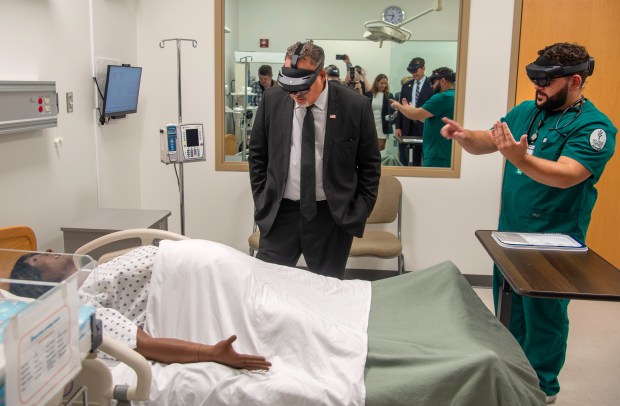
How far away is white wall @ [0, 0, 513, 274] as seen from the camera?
12.0ft

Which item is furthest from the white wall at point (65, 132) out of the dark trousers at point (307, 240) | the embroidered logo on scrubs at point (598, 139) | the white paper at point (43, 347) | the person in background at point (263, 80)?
the embroidered logo on scrubs at point (598, 139)

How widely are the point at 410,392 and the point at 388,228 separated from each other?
2.74 meters

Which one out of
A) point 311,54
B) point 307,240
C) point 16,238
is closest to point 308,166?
point 307,240

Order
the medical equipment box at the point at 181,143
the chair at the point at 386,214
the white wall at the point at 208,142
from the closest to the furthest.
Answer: the white wall at the point at 208,142 < the medical equipment box at the point at 181,143 < the chair at the point at 386,214

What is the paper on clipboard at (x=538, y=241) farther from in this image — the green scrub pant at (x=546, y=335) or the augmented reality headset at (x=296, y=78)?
the augmented reality headset at (x=296, y=78)

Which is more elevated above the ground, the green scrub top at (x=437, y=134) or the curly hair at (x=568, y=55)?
the curly hair at (x=568, y=55)

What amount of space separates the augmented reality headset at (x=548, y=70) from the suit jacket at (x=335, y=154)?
31.2 inches

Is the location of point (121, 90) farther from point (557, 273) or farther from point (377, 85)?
point (557, 273)

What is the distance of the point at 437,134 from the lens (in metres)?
4.54

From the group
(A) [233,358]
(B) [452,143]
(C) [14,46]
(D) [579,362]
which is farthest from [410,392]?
(B) [452,143]

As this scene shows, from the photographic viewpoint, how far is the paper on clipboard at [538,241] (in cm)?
239

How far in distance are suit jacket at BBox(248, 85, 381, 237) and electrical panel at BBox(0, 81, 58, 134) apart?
1.09m

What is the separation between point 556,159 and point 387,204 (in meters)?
1.79

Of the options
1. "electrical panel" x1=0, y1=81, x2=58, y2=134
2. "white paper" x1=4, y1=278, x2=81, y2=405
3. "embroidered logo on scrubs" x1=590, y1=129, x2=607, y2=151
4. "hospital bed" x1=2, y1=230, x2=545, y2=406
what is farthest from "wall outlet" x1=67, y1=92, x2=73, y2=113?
"embroidered logo on scrubs" x1=590, y1=129, x2=607, y2=151
